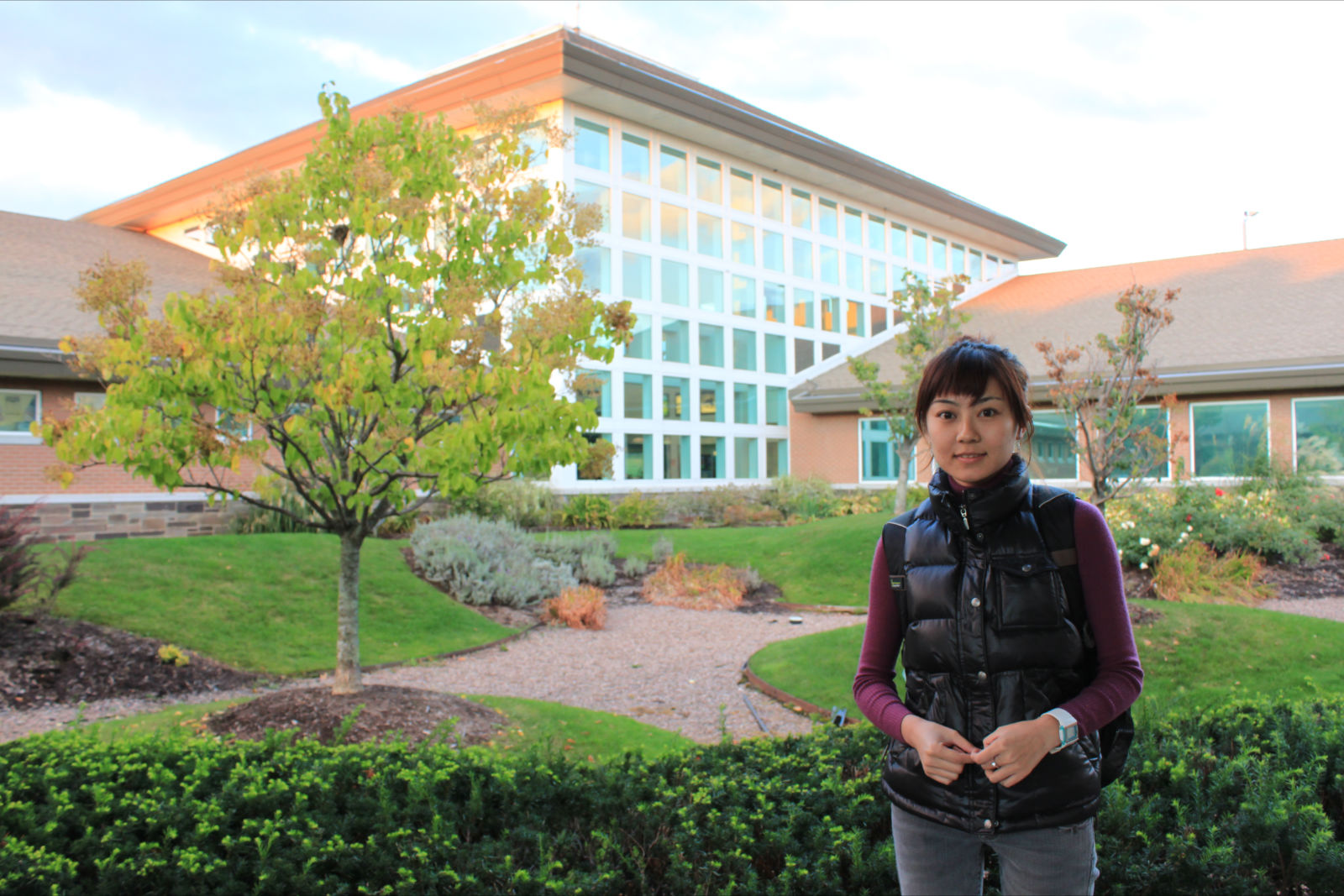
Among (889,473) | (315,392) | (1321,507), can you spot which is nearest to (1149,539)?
(1321,507)

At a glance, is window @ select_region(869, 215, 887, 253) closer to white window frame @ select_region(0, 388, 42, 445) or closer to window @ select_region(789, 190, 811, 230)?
window @ select_region(789, 190, 811, 230)

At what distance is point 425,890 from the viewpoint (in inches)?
119

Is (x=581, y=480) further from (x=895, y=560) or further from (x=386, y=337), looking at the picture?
(x=895, y=560)

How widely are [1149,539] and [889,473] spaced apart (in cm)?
1376

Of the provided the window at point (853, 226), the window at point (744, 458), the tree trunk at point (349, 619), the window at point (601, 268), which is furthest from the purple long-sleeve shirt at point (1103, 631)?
the window at point (853, 226)

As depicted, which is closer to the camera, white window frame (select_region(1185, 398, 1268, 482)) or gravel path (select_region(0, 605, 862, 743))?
gravel path (select_region(0, 605, 862, 743))

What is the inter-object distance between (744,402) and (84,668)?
2022cm

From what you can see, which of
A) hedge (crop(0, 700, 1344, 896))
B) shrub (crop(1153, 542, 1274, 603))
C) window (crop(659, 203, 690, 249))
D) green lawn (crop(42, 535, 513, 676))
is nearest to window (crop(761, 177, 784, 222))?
window (crop(659, 203, 690, 249))

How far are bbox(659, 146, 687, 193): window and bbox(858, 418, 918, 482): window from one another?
8649 mm

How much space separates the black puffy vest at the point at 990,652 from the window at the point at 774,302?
82.9 feet

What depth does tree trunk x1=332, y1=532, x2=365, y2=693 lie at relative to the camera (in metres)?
6.46

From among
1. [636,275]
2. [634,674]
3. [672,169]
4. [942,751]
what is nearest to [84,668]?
[634,674]

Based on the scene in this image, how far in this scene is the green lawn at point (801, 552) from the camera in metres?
13.3

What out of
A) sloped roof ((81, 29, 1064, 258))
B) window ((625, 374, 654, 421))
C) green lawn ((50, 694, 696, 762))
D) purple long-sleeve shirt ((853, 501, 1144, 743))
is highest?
sloped roof ((81, 29, 1064, 258))
